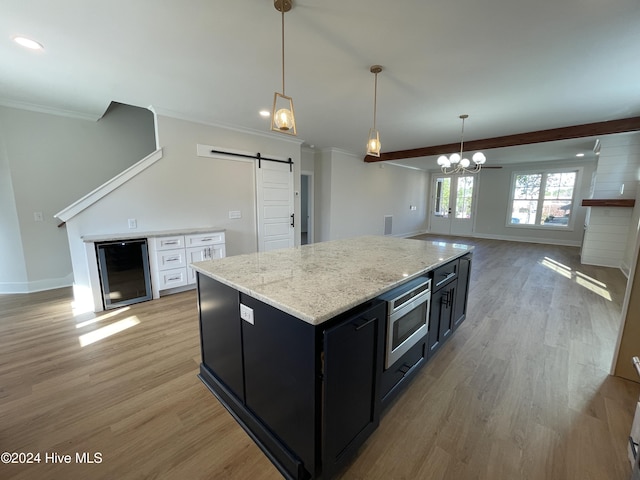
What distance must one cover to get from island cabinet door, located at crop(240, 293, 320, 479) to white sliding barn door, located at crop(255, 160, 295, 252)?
3.46 m

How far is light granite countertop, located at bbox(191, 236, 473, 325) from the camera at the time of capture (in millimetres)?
1124

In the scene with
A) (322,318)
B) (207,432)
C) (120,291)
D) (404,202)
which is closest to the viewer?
(322,318)

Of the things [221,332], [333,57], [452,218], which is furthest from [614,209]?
[221,332]

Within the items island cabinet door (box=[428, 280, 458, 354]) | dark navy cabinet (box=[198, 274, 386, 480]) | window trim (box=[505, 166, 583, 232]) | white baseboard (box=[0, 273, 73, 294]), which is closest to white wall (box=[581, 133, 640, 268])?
window trim (box=[505, 166, 583, 232])

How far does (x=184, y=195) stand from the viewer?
3883 mm

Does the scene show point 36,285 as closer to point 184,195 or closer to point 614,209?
point 184,195

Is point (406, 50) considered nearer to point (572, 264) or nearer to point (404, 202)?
point (572, 264)

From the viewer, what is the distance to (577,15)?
172 centimetres

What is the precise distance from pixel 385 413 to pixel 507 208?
30.3 ft

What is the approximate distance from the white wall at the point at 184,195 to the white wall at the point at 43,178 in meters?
1.30

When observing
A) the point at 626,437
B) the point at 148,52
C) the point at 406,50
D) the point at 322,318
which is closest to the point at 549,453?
the point at 626,437

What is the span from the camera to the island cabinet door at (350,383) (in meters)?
1.09

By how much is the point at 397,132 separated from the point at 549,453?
4.64 m

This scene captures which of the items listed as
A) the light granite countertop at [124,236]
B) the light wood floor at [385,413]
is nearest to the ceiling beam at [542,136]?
the light wood floor at [385,413]
